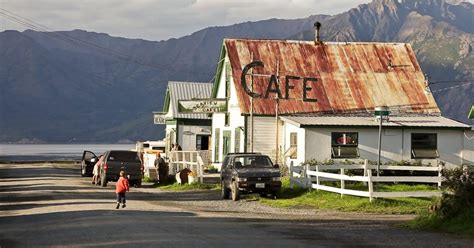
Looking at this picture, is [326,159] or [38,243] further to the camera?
[326,159]

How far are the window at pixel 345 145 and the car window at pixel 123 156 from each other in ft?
33.8

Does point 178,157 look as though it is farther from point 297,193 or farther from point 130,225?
point 130,225

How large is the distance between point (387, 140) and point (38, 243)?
29.5m

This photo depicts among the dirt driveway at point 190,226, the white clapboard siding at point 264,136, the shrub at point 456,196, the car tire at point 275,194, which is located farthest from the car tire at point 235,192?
the white clapboard siding at point 264,136

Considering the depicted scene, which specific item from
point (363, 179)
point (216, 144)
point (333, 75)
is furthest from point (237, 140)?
point (363, 179)

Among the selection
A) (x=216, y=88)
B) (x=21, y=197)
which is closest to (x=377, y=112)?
(x=21, y=197)

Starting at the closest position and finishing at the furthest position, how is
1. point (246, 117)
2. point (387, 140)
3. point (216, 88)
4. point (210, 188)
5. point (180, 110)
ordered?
point (210, 188)
point (387, 140)
point (246, 117)
point (180, 110)
point (216, 88)

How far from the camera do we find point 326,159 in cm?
4369

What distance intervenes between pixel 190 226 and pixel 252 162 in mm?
13347

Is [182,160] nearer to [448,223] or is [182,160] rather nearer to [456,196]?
[456,196]

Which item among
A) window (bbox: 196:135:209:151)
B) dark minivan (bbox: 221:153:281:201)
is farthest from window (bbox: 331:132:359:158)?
window (bbox: 196:135:209:151)

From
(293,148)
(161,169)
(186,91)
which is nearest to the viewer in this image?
(293,148)

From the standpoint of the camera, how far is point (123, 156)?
4556cm

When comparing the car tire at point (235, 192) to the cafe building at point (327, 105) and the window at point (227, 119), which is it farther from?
the window at point (227, 119)
